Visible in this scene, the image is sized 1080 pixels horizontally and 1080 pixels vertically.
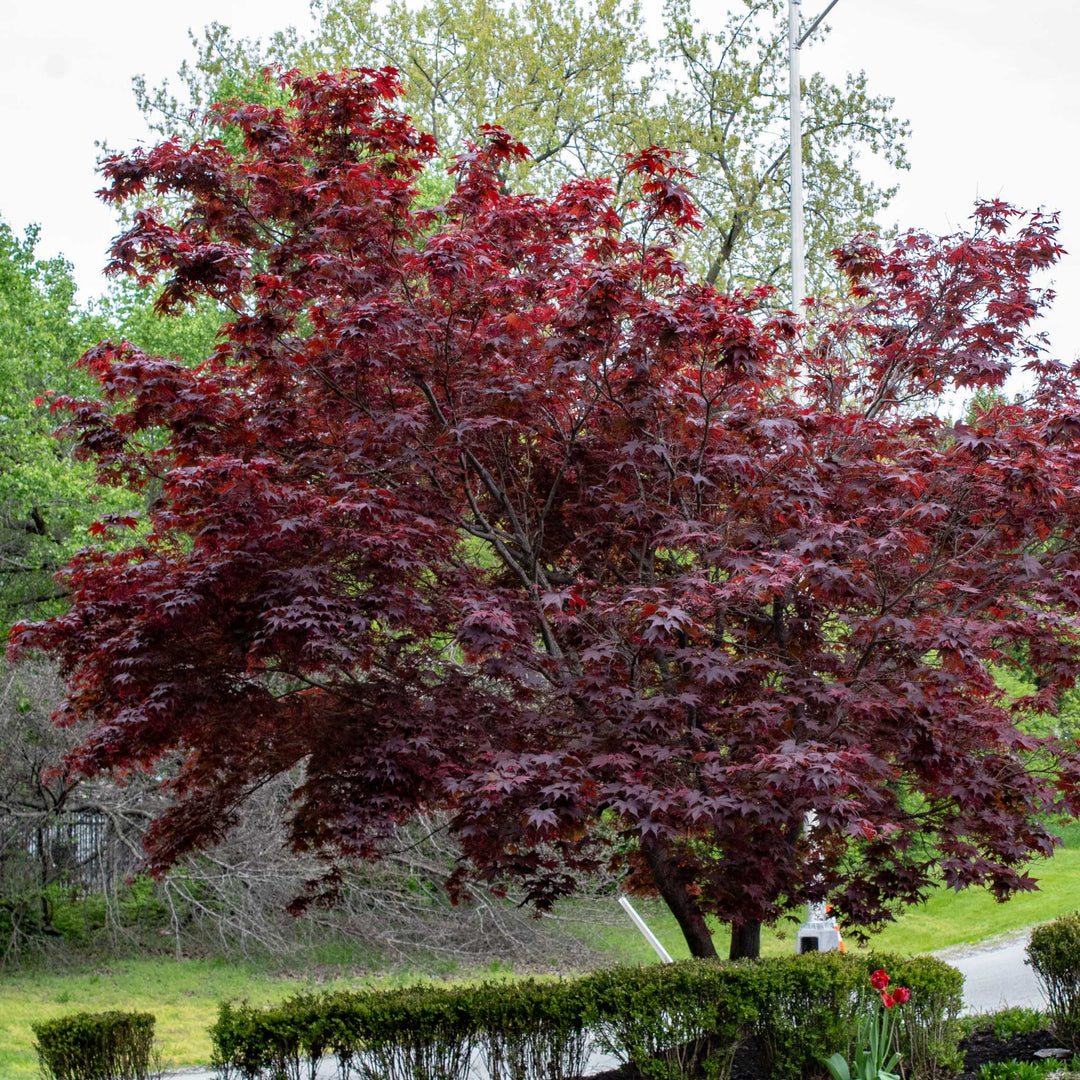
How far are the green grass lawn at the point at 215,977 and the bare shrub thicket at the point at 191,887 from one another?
1.73 ft

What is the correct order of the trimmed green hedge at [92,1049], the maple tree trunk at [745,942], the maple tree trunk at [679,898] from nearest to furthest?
1. the trimmed green hedge at [92,1049]
2. the maple tree trunk at [679,898]
3. the maple tree trunk at [745,942]

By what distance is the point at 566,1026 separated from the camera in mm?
5969

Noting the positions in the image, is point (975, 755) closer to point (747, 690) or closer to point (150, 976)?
point (747, 690)

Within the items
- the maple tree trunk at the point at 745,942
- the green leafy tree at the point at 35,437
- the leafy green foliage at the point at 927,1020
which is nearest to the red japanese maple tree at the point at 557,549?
the maple tree trunk at the point at 745,942

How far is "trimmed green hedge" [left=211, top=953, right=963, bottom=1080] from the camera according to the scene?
19.4ft

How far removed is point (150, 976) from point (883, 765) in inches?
423

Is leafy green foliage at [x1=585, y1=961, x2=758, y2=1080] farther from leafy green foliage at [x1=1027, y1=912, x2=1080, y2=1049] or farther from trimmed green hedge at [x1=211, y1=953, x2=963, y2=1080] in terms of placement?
leafy green foliage at [x1=1027, y1=912, x2=1080, y2=1049]

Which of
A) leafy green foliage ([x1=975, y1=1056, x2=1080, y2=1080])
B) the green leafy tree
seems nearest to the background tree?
the green leafy tree

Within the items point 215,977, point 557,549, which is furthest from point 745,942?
point 215,977

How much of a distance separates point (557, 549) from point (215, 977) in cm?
882

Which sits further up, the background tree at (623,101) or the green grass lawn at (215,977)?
the background tree at (623,101)

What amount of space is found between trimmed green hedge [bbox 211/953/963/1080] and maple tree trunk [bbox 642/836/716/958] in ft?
2.34

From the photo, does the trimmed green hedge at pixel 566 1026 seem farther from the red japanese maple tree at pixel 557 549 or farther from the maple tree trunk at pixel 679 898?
the maple tree trunk at pixel 679 898

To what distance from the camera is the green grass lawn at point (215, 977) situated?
1065 cm
